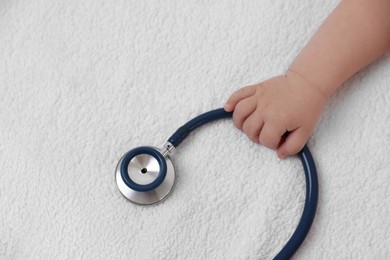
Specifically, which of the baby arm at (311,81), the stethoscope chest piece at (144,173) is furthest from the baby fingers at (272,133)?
the stethoscope chest piece at (144,173)

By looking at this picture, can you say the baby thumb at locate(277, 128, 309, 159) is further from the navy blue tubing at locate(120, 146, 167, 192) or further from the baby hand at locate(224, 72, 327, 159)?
the navy blue tubing at locate(120, 146, 167, 192)

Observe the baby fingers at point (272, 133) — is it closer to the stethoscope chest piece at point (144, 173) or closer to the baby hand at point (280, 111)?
the baby hand at point (280, 111)

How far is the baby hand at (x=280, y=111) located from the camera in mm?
983

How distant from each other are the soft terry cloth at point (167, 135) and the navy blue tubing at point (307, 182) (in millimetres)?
28

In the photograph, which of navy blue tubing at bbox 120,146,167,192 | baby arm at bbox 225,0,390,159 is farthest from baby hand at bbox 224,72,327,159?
navy blue tubing at bbox 120,146,167,192

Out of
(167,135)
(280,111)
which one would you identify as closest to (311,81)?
(280,111)

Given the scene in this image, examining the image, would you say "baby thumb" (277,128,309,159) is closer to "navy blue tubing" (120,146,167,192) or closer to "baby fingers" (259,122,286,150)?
"baby fingers" (259,122,286,150)

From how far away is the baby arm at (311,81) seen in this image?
3.24 ft

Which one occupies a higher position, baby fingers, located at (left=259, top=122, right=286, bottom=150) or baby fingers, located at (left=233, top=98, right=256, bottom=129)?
baby fingers, located at (left=233, top=98, right=256, bottom=129)

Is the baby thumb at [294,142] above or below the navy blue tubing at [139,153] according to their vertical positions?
below

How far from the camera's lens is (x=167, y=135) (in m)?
1.04

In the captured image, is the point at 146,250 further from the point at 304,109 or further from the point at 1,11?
the point at 1,11

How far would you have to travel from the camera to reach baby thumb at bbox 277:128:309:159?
978mm

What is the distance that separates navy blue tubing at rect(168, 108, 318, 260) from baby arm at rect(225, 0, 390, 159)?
2cm
